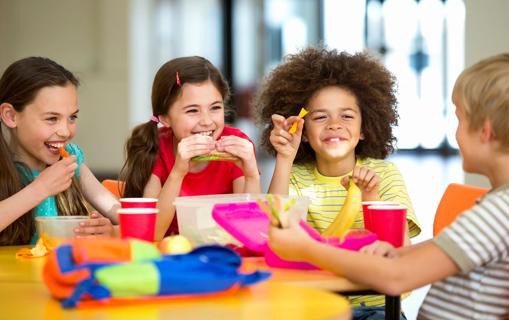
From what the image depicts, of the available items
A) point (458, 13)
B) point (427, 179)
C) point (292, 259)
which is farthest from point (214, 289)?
point (458, 13)

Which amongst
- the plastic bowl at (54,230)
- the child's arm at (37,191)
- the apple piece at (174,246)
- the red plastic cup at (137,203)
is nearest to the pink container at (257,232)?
the apple piece at (174,246)

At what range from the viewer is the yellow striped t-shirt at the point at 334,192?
2.44 metres

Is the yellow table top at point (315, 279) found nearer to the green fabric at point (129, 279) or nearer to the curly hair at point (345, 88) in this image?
the green fabric at point (129, 279)

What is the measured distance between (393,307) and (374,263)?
0.31m

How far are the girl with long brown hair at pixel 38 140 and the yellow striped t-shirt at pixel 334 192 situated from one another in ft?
2.01

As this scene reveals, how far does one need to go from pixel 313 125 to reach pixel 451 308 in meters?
1.03

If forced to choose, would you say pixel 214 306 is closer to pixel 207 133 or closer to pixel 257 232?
pixel 257 232

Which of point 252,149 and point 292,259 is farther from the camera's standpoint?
point 252,149

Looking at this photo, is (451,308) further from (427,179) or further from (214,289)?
(427,179)

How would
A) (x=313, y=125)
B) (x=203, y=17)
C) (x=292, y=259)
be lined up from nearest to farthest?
1. (x=292, y=259)
2. (x=313, y=125)
3. (x=203, y=17)

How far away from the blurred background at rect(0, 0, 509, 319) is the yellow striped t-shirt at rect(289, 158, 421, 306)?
→ 148 centimetres

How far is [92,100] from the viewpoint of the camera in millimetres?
10094

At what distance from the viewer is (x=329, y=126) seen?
260cm

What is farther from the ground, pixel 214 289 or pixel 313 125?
pixel 313 125
